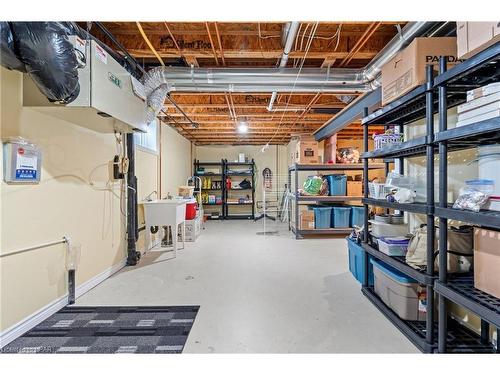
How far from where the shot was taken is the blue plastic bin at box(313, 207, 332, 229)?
18.4 feet

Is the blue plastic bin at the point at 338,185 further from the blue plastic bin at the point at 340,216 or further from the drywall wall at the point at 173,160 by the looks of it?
the drywall wall at the point at 173,160

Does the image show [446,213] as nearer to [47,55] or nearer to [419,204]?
[419,204]

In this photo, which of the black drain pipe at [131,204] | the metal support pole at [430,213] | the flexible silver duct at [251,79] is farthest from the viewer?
the black drain pipe at [131,204]

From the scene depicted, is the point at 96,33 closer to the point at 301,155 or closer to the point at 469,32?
the point at 469,32

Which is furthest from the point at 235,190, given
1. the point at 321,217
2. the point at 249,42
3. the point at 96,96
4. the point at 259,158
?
the point at 96,96

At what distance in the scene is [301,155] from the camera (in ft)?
20.7

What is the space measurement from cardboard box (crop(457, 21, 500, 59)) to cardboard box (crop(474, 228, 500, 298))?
3.49 feet

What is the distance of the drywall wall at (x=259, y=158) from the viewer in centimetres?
916

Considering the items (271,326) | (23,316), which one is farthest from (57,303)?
(271,326)

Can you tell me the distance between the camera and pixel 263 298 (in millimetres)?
2631

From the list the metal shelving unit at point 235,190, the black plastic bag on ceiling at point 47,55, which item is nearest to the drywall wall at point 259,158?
the metal shelving unit at point 235,190

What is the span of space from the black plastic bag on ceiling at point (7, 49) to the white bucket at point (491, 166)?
2895 millimetres

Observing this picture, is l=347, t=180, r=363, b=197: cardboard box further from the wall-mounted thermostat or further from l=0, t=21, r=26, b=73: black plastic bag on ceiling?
l=0, t=21, r=26, b=73: black plastic bag on ceiling
